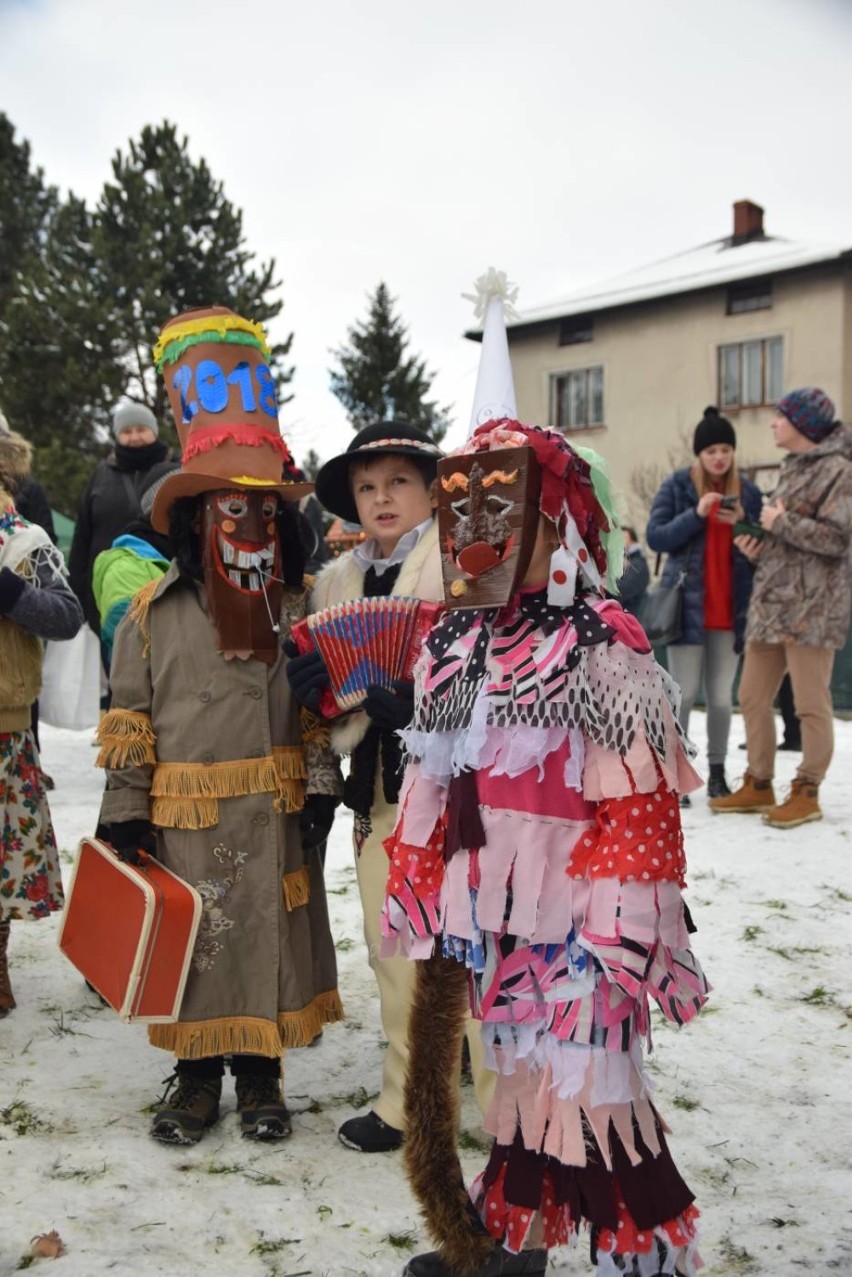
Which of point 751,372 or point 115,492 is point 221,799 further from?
point 751,372

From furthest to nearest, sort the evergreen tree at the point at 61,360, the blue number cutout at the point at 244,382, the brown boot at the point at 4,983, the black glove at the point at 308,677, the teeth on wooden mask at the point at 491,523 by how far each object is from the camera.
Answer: the evergreen tree at the point at 61,360, the brown boot at the point at 4,983, the blue number cutout at the point at 244,382, the black glove at the point at 308,677, the teeth on wooden mask at the point at 491,523

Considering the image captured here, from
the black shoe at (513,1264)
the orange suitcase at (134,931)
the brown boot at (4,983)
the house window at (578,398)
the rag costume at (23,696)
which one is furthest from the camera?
the house window at (578,398)

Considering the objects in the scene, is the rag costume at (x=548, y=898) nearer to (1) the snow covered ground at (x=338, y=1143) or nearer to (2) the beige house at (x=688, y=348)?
(1) the snow covered ground at (x=338, y=1143)

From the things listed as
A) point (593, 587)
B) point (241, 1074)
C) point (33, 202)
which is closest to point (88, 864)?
point (241, 1074)

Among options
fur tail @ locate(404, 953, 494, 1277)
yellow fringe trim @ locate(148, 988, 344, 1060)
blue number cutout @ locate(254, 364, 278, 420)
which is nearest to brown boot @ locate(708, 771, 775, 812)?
yellow fringe trim @ locate(148, 988, 344, 1060)

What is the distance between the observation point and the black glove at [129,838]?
3064 millimetres

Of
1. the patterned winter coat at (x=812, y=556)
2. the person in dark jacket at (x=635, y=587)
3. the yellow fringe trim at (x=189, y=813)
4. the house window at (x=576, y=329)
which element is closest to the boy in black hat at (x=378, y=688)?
the yellow fringe trim at (x=189, y=813)

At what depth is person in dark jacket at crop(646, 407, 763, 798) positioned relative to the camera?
20.4 feet

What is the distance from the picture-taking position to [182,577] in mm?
3230

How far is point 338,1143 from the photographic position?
307 centimetres

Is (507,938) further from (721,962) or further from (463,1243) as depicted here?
(721,962)

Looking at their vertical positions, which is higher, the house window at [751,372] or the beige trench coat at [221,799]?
the house window at [751,372]

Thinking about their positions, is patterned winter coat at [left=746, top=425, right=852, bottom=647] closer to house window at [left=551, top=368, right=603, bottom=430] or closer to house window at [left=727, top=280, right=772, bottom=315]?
house window at [left=727, top=280, right=772, bottom=315]

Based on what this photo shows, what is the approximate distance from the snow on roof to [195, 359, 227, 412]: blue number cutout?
67.4 ft
